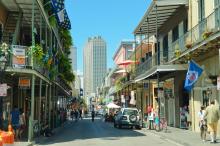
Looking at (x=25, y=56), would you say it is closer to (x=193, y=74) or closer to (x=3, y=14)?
(x=3, y=14)

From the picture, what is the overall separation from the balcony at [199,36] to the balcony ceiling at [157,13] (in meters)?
2.67

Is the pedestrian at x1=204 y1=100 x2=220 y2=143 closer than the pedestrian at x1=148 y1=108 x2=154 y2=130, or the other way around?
the pedestrian at x1=204 y1=100 x2=220 y2=143

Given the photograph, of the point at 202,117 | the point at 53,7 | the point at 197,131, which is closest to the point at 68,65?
the point at 53,7

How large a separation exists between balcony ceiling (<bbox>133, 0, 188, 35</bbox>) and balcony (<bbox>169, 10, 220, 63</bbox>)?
105 inches

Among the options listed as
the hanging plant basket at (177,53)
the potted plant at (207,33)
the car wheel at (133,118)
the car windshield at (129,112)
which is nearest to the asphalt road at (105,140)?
the hanging plant basket at (177,53)

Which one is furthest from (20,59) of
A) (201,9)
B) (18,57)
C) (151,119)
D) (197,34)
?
(151,119)

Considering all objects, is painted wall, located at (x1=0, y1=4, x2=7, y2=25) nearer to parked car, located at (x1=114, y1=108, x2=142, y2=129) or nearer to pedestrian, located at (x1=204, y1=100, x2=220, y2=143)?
parked car, located at (x1=114, y1=108, x2=142, y2=129)

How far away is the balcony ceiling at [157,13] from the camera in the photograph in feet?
105

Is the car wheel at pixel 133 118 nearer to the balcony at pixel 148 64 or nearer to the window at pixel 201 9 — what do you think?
the balcony at pixel 148 64

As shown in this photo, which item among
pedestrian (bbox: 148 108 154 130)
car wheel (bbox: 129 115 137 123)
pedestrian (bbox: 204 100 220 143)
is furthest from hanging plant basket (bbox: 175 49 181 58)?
car wheel (bbox: 129 115 137 123)

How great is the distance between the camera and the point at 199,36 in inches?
1053

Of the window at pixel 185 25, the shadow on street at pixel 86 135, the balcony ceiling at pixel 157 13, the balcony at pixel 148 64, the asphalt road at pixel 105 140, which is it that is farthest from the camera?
the balcony at pixel 148 64

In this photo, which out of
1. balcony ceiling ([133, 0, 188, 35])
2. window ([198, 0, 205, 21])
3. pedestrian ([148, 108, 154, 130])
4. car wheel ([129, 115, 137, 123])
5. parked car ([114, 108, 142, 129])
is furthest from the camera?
car wheel ([129, 115, 137, 123])

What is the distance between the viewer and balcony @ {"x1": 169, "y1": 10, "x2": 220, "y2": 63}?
23.2 m
